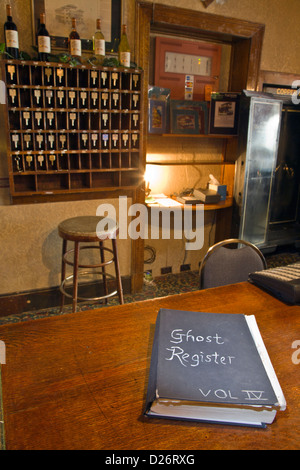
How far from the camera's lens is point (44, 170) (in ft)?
8.75

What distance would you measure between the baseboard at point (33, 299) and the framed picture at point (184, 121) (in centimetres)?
164

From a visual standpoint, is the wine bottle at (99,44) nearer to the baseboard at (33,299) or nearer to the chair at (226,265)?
the chair at (226,265)

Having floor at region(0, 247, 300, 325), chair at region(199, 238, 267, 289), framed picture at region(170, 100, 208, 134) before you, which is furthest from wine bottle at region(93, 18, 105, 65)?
floor at region(0, 247, 300, 325)

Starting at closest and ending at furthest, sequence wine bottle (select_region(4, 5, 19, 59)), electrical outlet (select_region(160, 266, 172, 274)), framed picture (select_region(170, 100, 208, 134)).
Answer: wine bottle (select_region(4, 5, 19, 59)) → framed picture (select_region(170, 100, 208, 134)) → electrical outlet (select_region(160, 266, 172, 274))

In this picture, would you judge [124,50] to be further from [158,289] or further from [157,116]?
[158,289]

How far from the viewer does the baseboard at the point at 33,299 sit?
Answer: 291cm

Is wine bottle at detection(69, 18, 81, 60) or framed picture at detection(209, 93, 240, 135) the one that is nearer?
wine bottle at detection(69, 18, 81, 60)

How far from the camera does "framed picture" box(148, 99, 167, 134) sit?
3133mm

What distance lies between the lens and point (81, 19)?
8.77 ft

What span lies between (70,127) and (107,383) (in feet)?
7.33

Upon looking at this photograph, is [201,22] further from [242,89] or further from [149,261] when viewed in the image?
[149,261]

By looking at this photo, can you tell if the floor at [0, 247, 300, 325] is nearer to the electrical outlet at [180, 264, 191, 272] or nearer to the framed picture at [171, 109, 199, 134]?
the electrical outlet at [180, 264, 191, 272]

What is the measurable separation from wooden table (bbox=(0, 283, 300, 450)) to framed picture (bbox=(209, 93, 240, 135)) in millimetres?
2542

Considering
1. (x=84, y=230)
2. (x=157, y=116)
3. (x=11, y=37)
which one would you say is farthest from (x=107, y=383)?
(x=157, y=116)
